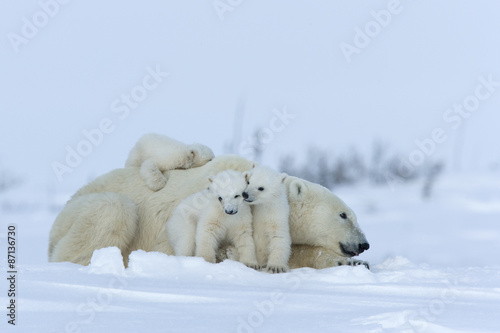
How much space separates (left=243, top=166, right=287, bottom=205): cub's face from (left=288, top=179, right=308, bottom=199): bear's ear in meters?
0.53

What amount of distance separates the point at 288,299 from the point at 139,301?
29.5 inches

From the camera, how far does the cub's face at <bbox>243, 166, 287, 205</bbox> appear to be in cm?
475

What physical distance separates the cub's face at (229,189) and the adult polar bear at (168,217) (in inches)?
31.1

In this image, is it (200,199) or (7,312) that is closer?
(7,312)

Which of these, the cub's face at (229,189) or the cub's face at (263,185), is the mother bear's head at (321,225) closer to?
the cub's face at (263,185)

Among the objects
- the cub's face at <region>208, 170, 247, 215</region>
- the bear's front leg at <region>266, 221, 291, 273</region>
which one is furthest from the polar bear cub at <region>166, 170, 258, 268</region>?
the bear's front leg at <region>266, 221, 291, 273</region>

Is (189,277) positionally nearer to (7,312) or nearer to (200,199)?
(200,199)

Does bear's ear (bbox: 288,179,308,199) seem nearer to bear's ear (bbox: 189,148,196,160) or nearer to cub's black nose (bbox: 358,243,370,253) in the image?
cub's black nose (bbox: 358,243,370,253)

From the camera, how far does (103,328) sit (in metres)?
2.64

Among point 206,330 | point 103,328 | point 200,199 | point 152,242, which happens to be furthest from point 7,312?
point 152,242

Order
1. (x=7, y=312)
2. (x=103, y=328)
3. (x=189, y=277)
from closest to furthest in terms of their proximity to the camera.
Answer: (x=103, y=328)
(x=7, y=312)
(x=189, y=277)

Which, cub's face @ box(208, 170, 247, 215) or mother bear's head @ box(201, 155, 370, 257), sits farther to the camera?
mother bear's head @ box(201, 155, 370, 257)

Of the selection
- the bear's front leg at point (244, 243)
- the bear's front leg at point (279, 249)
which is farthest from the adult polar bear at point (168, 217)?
the bear's front leg at point (244, 243)

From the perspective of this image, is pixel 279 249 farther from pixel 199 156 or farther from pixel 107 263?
pixel 199 156
